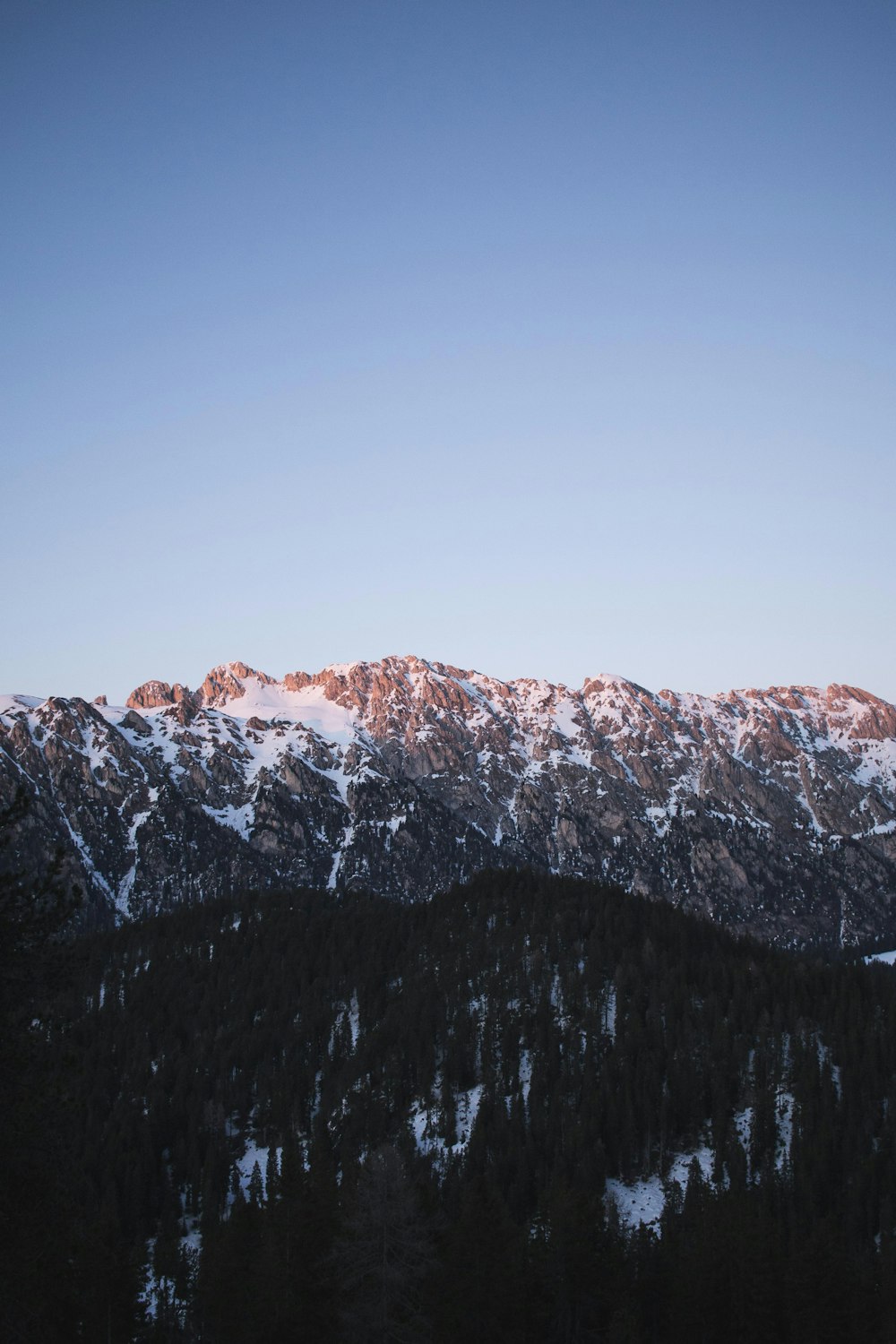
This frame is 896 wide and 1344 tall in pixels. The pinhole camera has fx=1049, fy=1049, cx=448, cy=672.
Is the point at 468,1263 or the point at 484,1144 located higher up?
the point at 484,1144

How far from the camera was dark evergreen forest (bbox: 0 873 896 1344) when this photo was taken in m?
49.9

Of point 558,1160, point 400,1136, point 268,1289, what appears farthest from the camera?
point 400,1136

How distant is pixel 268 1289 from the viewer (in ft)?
197

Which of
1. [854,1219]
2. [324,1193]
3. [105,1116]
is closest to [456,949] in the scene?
[105,1116]

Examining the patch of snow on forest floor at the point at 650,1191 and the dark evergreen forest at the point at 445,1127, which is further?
the patch of snow on forest floor at the point at 650,1191

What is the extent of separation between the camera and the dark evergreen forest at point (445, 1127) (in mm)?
49906

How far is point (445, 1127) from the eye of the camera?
412 feet

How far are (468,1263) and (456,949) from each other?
10828 centimetres

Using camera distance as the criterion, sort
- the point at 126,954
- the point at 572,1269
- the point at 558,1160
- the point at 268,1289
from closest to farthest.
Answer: the point at 268,1289
the point at 572,1269
the point at 558,1160
the point at 126,954

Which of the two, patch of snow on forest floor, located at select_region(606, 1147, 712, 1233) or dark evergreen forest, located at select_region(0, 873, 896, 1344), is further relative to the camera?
patch of snow on forest floor, located at select_region(606, 1147, 712, 1233)

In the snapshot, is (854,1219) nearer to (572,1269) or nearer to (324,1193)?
(572,1269)

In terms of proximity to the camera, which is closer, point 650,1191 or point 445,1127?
point 650,1191

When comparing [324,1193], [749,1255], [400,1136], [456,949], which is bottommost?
[749,1255]

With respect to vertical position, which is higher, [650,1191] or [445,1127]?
[445,1127]
